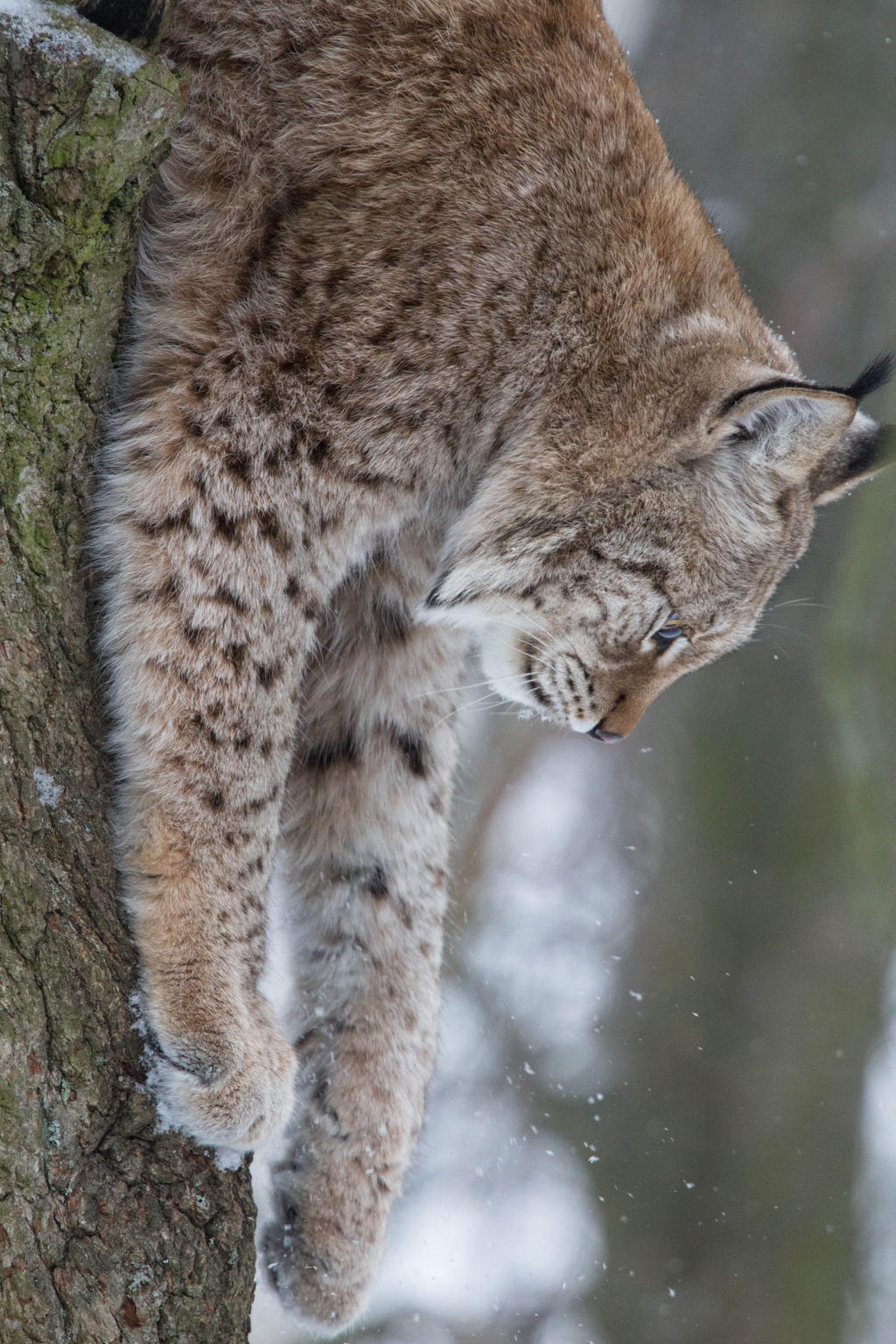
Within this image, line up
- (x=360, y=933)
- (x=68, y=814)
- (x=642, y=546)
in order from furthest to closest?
(x=360, y=933) < (x=642, y=546) < (x=68, y=814)

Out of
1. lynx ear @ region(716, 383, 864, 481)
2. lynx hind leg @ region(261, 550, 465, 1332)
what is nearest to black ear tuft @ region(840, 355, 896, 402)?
lynx ear @ region(716, 383, 864, 481)

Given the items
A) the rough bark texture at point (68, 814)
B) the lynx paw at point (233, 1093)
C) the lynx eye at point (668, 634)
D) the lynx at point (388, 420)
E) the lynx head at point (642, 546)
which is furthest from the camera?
the lynx eye at point (668, 634)

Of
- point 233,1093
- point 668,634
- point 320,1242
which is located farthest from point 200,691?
point 320,1242

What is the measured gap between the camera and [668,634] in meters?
2.97

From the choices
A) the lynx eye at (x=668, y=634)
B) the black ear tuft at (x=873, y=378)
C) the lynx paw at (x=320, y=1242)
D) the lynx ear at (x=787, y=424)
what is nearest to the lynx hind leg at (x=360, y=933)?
the lynx paw at (x=320, y=1242)

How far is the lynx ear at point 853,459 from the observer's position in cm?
313

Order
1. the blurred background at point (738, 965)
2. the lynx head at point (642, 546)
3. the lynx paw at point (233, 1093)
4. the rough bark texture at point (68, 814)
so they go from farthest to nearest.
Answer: the blurred background at point (738, 965) → the lynx head at point (642, 546) → the lynx paw at point (233, 1093) → the rough bark texture at point (68, 814)

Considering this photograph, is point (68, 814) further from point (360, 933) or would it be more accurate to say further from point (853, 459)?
point (853, 459)

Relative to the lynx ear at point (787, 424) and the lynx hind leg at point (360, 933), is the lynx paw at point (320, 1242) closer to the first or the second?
the lynx hind leg at point (360, 933)

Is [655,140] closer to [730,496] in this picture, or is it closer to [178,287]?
[730,496]

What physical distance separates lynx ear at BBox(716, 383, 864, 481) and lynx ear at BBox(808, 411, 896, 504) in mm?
363

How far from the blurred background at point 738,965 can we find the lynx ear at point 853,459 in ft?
5.23

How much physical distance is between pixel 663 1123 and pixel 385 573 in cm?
294

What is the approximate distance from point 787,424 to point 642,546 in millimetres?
400
